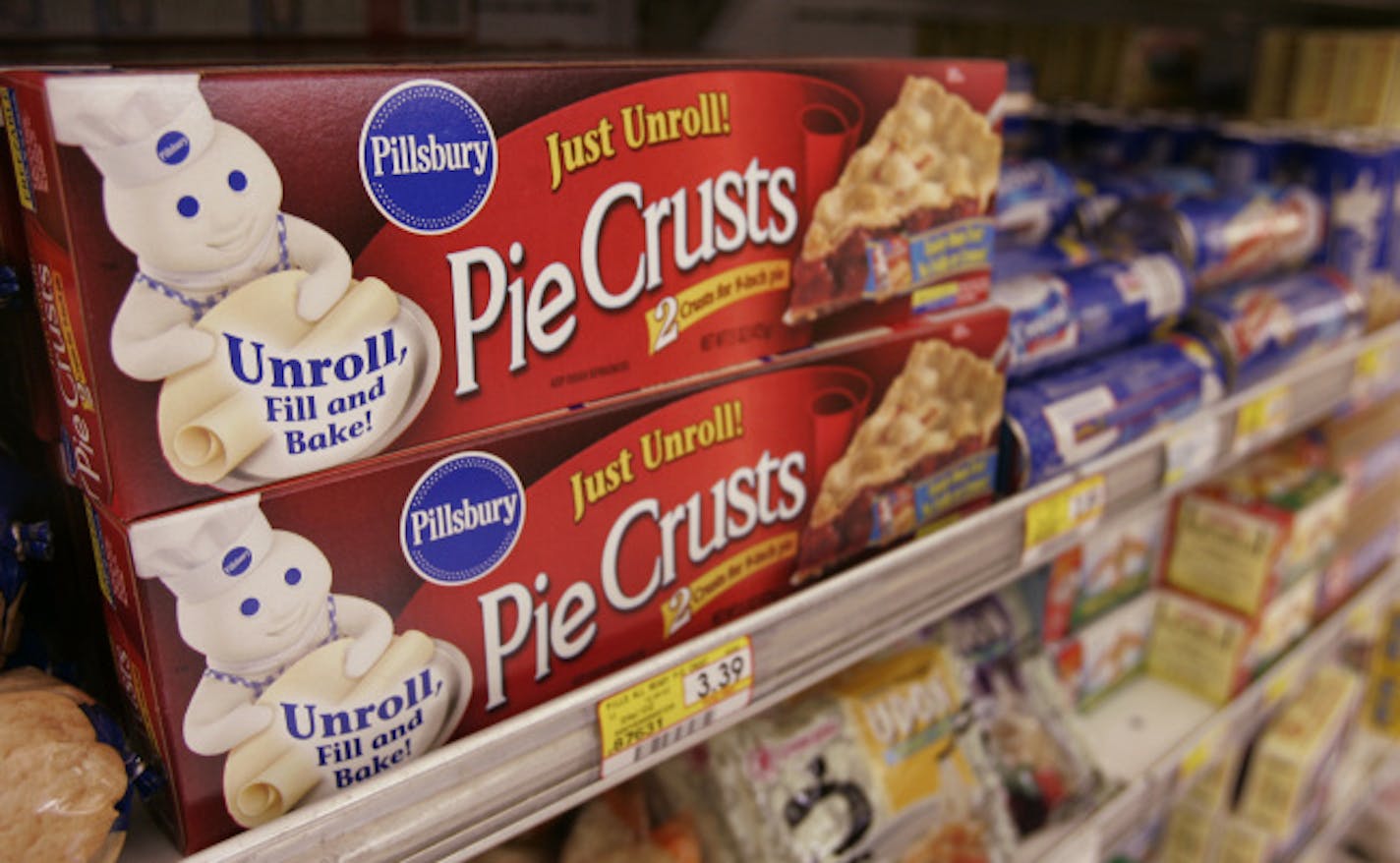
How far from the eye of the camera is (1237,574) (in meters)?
1.79

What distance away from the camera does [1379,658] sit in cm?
266

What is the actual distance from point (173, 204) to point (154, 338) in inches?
2.9

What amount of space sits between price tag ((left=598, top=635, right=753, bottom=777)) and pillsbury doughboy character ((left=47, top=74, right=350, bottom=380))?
390 millimetres

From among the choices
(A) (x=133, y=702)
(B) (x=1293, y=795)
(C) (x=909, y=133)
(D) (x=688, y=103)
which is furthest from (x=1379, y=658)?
(A) (x=133, y=702)

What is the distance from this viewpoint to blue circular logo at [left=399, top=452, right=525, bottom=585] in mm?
722

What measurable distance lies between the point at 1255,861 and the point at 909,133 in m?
1.84

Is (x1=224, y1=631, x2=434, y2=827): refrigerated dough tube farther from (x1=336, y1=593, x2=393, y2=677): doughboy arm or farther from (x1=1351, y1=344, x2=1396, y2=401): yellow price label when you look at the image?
(x1=1351, y1=344, x2=1396, y2=401): yellow price label

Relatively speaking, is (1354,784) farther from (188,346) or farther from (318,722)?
(188,346)

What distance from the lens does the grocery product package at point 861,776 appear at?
1086 millimetres

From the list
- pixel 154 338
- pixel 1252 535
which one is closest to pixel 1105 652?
pixel 1252 535

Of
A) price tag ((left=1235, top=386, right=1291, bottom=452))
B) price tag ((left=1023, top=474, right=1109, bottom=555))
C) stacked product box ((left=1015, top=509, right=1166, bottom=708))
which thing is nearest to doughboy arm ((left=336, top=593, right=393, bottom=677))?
price tag ((left=1023, top=474, right=1109, bottom=555))

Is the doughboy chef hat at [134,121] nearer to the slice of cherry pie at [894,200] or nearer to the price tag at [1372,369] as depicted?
the slice of cherry pie at [894,200]

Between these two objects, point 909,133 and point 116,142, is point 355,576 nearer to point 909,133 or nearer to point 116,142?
point 116,142

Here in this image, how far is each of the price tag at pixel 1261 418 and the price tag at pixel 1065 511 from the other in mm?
337
